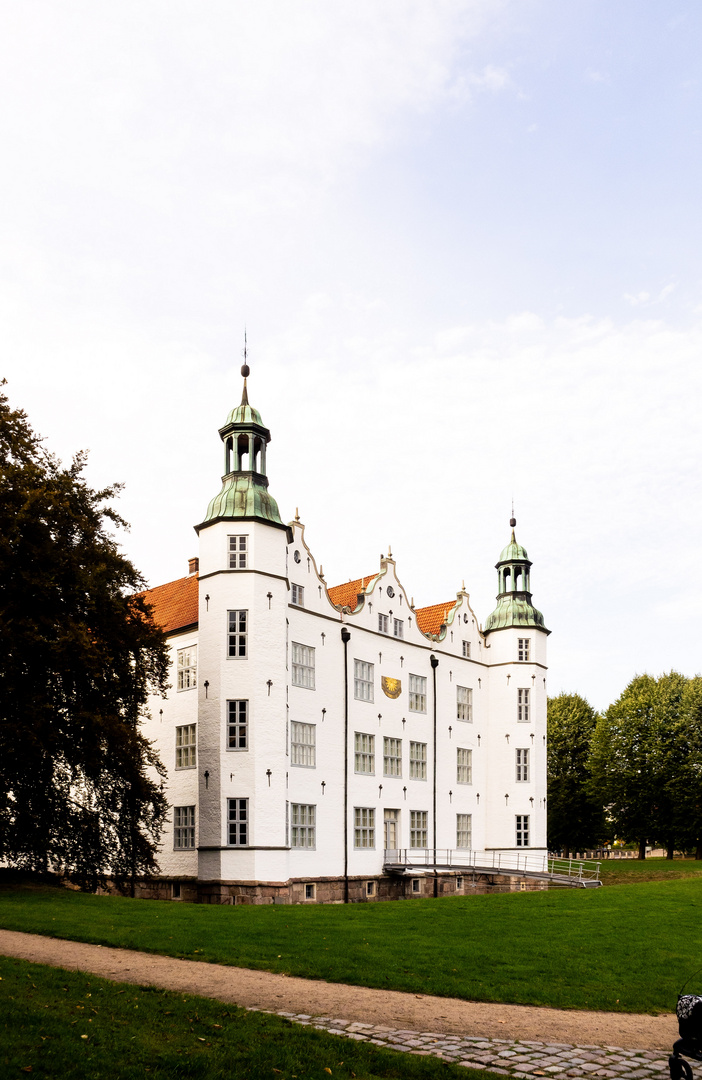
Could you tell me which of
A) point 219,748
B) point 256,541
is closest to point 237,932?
point 219,748

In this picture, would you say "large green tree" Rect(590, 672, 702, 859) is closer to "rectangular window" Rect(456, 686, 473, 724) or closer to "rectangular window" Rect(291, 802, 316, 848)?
"rectangular window" Rect(456, 686, 473, 724)

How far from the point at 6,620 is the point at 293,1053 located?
20252mm

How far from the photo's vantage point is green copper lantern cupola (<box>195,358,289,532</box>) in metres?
38.9

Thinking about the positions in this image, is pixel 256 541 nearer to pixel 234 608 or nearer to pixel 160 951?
pixel 234 608

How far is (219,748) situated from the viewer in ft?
121

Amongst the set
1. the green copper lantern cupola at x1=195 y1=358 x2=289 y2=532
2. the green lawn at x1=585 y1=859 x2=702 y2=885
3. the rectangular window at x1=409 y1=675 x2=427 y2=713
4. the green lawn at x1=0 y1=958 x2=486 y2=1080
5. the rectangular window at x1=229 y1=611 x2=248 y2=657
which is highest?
the green copper lantern cupola at x1=195 y1=358 x2=289 y2=532

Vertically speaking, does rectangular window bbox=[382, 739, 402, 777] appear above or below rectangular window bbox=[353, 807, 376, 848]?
above

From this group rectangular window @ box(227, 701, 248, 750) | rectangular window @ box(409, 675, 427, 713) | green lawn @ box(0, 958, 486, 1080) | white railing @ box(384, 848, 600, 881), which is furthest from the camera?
rectangular window @ box(409, 675, 427, 713)

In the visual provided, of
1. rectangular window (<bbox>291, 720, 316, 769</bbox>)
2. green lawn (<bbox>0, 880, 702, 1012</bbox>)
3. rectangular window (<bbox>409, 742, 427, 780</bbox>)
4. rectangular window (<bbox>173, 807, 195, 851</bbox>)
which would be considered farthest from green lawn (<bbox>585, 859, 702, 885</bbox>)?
rectangular window (<bbox>173, 807, 195, 851</bbox>)

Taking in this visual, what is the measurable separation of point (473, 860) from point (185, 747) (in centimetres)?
1733

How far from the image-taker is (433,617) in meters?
53.5

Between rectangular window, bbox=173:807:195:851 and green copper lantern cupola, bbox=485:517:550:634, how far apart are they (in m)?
22.2

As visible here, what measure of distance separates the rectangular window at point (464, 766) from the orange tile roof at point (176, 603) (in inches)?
663

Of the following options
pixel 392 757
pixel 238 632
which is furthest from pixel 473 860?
pixel 238 632
